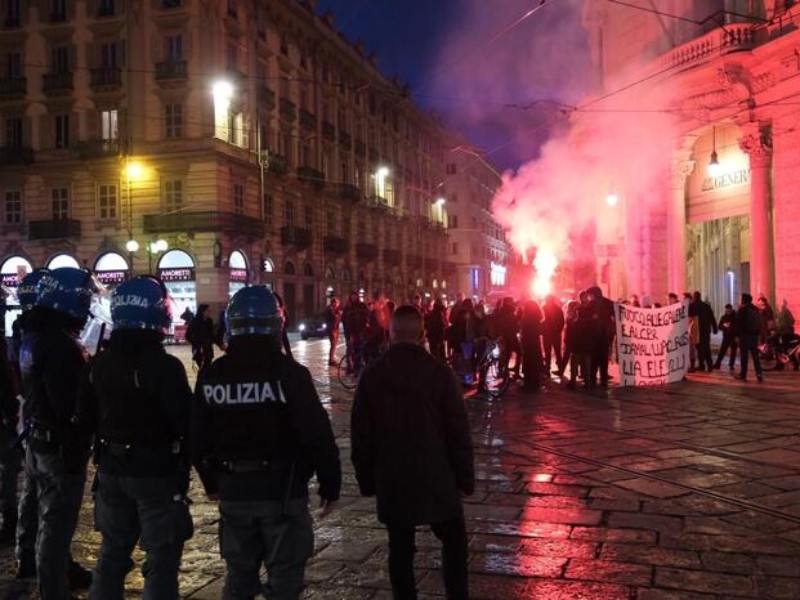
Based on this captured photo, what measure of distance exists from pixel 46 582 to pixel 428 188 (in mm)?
65925

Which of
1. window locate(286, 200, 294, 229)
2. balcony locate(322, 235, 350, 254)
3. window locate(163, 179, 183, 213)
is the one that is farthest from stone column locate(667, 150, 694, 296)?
balcony locate(322, 235, 350, 254)

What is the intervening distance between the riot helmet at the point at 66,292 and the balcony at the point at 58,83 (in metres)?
36.6

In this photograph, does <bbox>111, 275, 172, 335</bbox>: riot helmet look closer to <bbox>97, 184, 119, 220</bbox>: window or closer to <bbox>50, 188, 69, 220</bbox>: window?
<bbox>97, 184, 119, 220</bbox>: window

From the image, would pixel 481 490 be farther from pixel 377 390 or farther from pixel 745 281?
pixel 745 281

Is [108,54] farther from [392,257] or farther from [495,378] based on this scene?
[495,378]

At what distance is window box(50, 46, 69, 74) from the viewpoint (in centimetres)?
3731

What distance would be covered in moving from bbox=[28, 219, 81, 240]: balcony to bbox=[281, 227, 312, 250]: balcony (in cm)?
1046

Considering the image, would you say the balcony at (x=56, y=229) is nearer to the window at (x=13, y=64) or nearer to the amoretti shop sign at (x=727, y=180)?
the window at (x=13, y=64)

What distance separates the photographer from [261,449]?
3.08 meters

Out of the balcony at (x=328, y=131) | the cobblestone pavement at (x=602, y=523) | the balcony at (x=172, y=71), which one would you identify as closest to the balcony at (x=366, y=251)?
the balcony at (x=328, y=131)

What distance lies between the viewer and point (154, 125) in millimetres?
35969

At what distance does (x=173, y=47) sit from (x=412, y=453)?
3627 cm

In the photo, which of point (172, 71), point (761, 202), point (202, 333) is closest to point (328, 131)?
point (172, 71)

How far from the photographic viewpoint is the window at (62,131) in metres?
37.3
